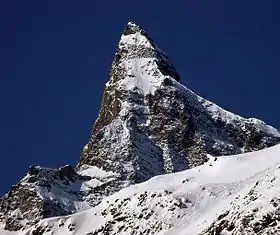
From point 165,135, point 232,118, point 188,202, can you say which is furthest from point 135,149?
point 188,202

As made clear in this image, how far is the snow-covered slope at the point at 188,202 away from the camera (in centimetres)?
5081

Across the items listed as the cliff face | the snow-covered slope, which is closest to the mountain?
the cliff face

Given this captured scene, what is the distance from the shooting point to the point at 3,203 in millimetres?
159375

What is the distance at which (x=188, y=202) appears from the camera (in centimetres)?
6003

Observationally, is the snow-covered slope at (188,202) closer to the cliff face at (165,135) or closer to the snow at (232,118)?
the cliff face at (165,135)

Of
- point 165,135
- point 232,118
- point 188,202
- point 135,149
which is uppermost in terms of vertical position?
point 232,118

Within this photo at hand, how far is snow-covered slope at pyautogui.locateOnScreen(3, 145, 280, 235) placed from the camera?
50.8 meters

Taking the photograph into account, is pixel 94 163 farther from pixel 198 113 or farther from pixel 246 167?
pixel 246 167

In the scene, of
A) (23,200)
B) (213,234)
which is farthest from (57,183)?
(213,234)

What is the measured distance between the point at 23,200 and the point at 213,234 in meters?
110

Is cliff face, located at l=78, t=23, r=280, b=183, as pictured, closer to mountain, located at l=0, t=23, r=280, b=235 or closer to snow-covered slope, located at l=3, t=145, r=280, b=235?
mountain, located at l=0, t=23, r=280, b=235

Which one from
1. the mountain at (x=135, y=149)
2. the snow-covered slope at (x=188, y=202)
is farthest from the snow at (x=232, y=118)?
the snow-covered slope at (x=188, y=202)

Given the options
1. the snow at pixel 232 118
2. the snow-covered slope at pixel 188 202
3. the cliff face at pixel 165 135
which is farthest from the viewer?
the snow at pixel 232 118

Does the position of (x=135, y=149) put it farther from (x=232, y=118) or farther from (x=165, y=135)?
(x=232, y=118)
